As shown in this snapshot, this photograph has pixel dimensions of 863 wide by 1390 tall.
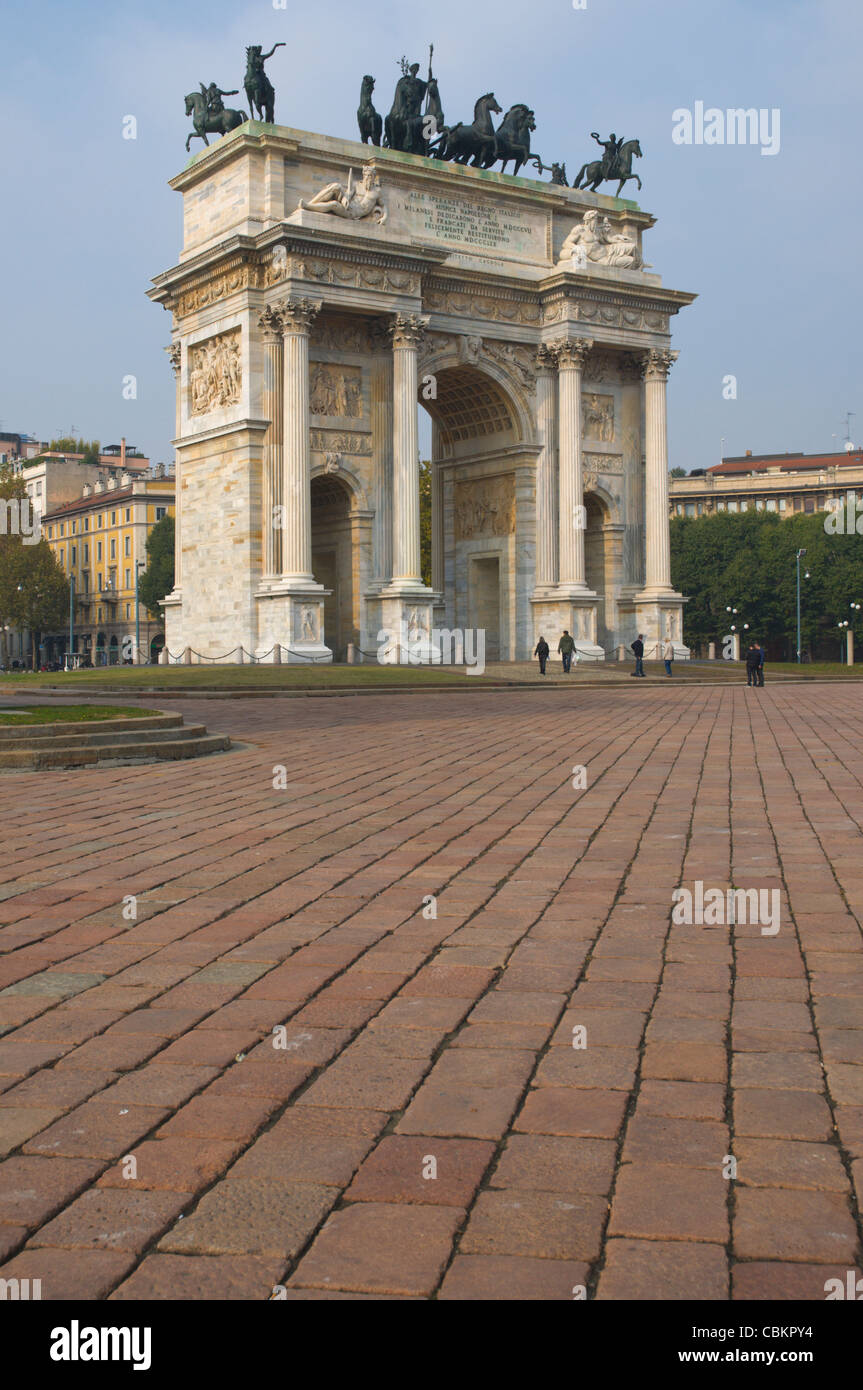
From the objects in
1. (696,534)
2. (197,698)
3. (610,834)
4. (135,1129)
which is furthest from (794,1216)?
(696,534)

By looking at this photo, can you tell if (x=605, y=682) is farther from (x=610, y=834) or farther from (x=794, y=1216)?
(x=794, y=1216)

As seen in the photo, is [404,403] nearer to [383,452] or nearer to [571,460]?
[383,452]

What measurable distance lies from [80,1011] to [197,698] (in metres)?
25.0

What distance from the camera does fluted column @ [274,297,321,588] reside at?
41.9 meters

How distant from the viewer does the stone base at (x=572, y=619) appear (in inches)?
1887

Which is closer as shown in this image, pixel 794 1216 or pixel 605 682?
pixel 794 1216

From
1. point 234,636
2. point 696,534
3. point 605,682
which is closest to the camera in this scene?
point 605,682

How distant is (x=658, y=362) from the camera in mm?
51094

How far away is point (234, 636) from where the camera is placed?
44.1 m

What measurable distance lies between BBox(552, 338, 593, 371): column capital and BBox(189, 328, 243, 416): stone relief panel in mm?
11924

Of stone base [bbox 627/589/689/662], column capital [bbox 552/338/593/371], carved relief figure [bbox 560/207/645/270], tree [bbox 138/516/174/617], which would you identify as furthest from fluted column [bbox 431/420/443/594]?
tree [bbox 138/516/174/617]

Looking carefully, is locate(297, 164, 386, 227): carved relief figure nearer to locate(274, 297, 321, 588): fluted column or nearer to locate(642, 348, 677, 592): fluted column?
locate(274, 297, 321, 588): fluted column

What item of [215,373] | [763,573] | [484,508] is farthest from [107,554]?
[215,373]

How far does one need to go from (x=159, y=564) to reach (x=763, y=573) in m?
42.8
